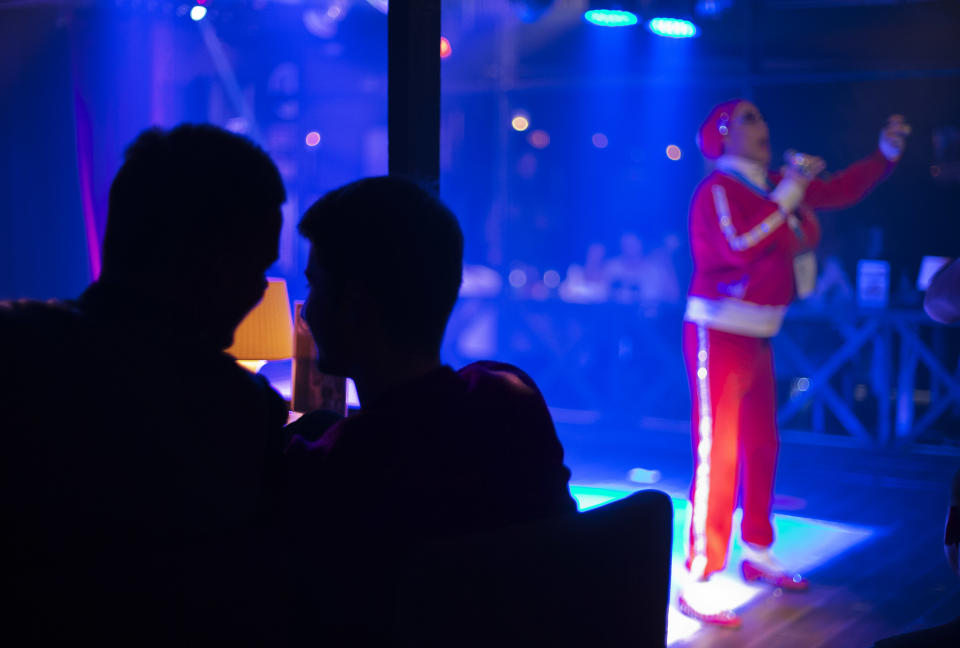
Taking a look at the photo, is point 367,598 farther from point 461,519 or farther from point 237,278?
point 237,278

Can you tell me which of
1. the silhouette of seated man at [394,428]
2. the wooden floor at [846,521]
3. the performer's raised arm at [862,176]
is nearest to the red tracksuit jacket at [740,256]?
the performer's raised arm at [862,176]

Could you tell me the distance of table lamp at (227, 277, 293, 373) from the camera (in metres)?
2.17

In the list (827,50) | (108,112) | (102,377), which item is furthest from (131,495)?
(827,50)

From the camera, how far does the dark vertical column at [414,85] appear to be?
5.79 ft

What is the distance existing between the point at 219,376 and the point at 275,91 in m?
7.78

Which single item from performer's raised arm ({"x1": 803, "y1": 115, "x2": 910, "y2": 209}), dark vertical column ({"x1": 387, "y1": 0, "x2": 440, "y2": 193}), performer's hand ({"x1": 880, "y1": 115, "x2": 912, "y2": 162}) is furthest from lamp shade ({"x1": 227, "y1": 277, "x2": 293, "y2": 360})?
performer's hand ({"x1": 880, "y1": 115, "x2": 912, "y2": 162})

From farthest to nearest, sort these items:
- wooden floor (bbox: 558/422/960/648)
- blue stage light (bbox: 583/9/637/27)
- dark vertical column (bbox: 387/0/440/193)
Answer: blue stage light (bbox: 583/9/637/27), wooden floor (bbox: 558/422/960/648), dark vertical column (bbox: 387/0/440/193)

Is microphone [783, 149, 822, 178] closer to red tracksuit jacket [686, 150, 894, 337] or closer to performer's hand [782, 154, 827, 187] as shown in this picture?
performer's hand [782, 154, 827, 187]

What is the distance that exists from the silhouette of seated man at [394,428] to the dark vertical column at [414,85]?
2.11 ft

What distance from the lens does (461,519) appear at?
0.98 m

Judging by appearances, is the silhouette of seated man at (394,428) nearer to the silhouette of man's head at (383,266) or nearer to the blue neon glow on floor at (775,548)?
the silhouette of man's head at (383,266)

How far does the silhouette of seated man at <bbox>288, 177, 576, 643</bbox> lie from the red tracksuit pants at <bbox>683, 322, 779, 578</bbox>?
1890 mm

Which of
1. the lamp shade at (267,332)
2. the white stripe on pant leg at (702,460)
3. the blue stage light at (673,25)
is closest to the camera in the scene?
the lamp shade at (267,332)

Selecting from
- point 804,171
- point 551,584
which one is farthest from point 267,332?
point 804,171
